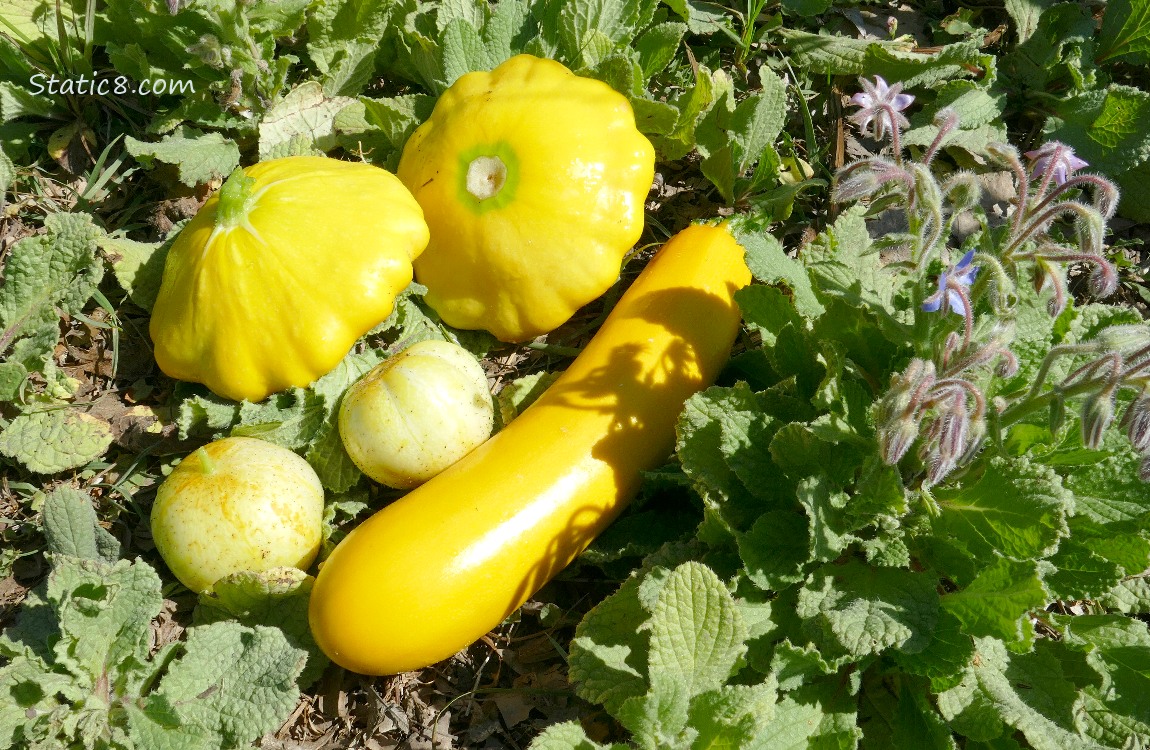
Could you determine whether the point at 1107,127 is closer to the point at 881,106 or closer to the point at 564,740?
the point at 881,106

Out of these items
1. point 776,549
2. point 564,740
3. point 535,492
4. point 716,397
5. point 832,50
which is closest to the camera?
point 564,740

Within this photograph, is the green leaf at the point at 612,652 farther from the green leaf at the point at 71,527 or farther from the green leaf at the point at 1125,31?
the green leaf at the point at 1125,31

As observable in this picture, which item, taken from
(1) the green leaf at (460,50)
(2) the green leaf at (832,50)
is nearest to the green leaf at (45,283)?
(1) the green leaf at (460,50)

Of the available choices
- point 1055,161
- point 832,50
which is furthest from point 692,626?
point 832,50

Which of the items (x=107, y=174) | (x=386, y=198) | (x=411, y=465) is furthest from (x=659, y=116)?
(x=107, y=174)

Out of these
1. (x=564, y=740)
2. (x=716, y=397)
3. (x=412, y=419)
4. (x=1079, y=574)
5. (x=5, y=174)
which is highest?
(x=5, y=174)

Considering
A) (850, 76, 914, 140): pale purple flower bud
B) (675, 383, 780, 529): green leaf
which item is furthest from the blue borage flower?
(675, 383, 780, 529): green leaf
